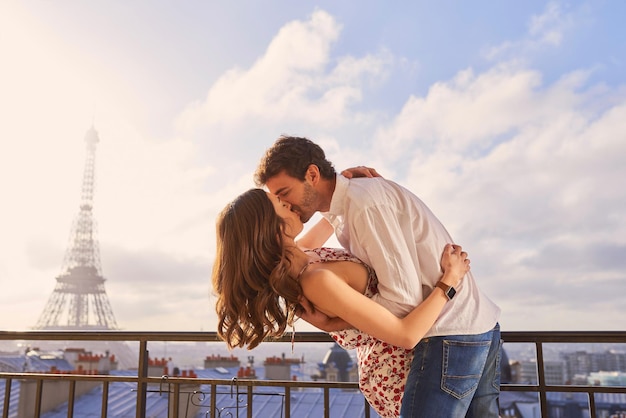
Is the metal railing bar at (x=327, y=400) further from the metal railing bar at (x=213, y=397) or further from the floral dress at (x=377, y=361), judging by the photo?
the floral dress at (x=377, y=361)

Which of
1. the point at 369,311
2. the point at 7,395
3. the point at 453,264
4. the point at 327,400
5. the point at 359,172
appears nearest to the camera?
the point at 369,311

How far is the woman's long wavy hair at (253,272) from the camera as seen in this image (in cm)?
144

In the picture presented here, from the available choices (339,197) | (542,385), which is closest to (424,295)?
(339,197)

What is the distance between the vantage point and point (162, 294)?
4341cm

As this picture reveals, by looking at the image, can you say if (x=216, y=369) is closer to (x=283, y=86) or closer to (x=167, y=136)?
(x=283, y=86)

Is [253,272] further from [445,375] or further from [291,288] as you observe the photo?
[445,375]

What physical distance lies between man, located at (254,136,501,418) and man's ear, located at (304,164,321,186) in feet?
0.33

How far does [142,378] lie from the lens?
2.56 m

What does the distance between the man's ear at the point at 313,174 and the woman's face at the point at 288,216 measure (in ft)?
0.33

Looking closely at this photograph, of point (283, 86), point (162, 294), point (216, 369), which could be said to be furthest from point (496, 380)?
point (162, 294)

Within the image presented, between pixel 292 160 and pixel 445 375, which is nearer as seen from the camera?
pixel 445 375

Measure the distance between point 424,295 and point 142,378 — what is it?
165 centimetres

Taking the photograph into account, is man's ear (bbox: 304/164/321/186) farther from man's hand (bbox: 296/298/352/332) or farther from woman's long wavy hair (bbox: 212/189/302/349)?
man's hand (bbox: 296/298/352/332)

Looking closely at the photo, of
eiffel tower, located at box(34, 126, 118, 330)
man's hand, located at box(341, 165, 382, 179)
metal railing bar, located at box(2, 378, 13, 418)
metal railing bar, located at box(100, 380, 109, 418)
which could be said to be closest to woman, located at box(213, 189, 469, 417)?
man's hand, located at box(341, 165, 382, 179)
